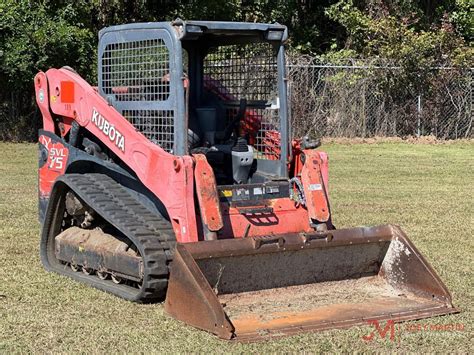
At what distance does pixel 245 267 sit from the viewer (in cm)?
678

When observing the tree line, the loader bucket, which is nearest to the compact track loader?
the loader bucket

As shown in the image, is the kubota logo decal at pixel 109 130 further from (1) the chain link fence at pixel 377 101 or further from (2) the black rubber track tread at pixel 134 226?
(1) the chain link fence at pixel 377 101

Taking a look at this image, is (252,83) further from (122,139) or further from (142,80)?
(122,139)

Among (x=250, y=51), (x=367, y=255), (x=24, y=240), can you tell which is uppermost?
(x=250, y=51)

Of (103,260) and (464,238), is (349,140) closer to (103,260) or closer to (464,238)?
(464,238)

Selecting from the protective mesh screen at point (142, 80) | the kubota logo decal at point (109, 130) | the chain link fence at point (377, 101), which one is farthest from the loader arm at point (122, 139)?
the chain link fence at point (377, 101)

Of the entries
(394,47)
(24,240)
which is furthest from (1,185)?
(394,47)

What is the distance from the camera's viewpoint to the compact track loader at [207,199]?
6652 millimetres

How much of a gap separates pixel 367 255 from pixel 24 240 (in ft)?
12.9

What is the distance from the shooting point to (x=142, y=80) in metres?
7.69

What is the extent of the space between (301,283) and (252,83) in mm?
2157

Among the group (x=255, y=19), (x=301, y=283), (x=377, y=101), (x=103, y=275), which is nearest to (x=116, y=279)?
(x=103, y=275)

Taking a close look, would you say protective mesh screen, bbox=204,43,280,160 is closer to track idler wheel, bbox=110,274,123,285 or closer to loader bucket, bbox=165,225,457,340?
loader bucket, bbox=165,225,457,340

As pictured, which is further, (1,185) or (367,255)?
(1,185)
